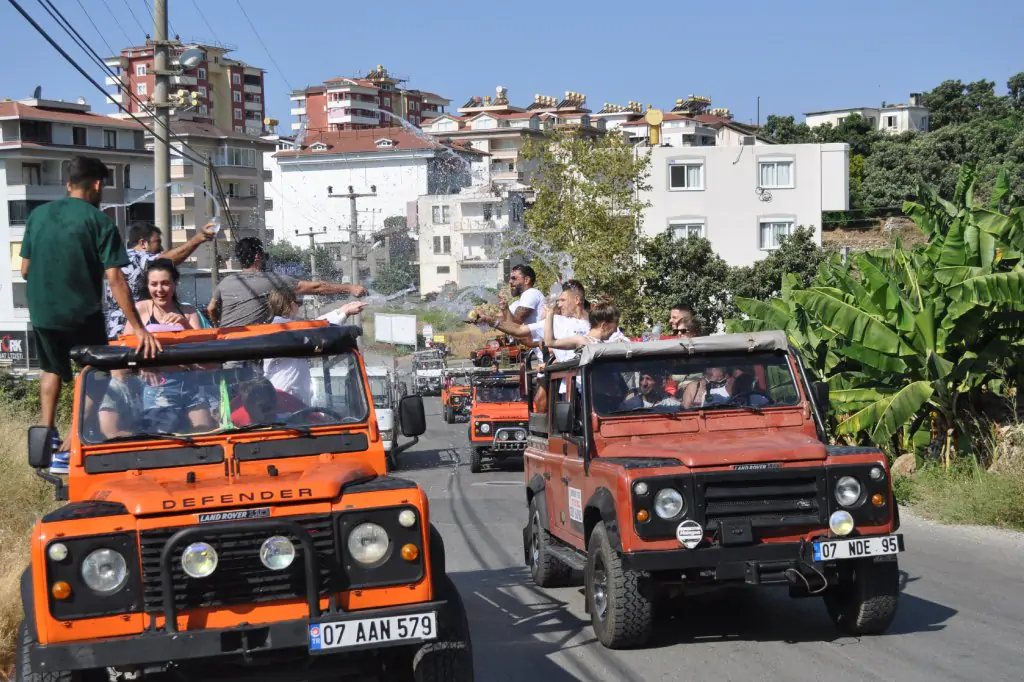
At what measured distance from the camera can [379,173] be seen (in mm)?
95375

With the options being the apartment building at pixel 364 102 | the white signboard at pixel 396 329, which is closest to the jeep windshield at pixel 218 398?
the white signboard at pixel 396 329

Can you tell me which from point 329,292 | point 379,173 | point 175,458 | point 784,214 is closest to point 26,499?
point 329,292

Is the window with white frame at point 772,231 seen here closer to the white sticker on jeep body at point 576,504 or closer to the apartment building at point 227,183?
the apartment building at point 227,183

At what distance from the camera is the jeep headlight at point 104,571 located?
221 inches

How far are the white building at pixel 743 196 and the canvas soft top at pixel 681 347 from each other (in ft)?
170

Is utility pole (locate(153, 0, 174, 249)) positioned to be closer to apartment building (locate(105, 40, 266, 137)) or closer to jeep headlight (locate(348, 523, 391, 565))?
jeep headlight (locate(348, 523, 391, 565))

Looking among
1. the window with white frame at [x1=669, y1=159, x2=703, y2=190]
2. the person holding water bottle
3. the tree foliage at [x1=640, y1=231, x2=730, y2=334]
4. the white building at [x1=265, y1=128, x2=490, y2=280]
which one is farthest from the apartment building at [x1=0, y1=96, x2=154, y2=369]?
the person holding water bottle

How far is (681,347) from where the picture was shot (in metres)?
9.20

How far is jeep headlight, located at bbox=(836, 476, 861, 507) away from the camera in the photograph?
809 centimetres

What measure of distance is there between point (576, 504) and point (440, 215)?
278 ft

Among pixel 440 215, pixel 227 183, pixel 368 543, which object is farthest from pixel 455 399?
pixel 227 183

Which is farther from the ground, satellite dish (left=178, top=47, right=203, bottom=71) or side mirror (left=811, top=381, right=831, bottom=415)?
satellite dish (left=178, top=47, right=203, bottom=71)

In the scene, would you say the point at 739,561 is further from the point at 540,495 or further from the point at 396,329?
the point at 396,329

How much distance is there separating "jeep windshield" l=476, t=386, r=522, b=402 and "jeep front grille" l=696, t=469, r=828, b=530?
1997cm
